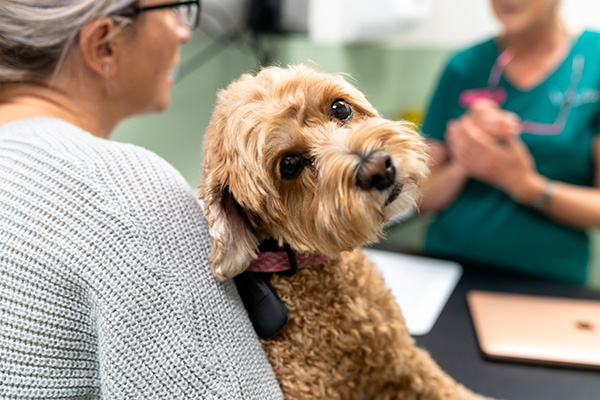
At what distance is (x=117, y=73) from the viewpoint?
0.76 metres

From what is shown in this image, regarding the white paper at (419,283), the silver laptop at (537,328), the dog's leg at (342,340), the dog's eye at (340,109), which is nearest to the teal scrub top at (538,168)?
the white paper at (419,283)

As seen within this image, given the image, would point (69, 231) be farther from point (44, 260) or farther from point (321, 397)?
point (321, 397)

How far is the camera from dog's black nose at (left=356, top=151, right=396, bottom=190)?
0.52m

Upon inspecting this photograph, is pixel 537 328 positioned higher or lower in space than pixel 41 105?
lower

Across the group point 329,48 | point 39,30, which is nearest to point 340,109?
point 39,30

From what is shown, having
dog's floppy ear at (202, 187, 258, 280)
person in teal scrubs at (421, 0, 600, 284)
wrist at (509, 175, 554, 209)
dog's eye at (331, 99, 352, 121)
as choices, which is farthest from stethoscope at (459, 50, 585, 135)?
dog's floppy ear at (202, 187, 258, 280)

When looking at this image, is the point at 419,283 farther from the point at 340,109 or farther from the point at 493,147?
the point at 340,109

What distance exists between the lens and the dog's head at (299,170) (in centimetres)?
52

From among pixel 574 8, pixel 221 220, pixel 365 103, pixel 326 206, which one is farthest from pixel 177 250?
pixel 574 8

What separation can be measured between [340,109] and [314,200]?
127mm

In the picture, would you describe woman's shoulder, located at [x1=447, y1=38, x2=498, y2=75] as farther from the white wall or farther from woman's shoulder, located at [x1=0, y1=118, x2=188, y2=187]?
woman's shoulder, located at [x1=0, y1=118, x2=188, y2=187]

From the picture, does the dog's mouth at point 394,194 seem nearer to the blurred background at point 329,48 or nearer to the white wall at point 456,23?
the blurred background at point 329,48

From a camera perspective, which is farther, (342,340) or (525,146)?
(525,146)

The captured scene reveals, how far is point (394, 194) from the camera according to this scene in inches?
21.5
